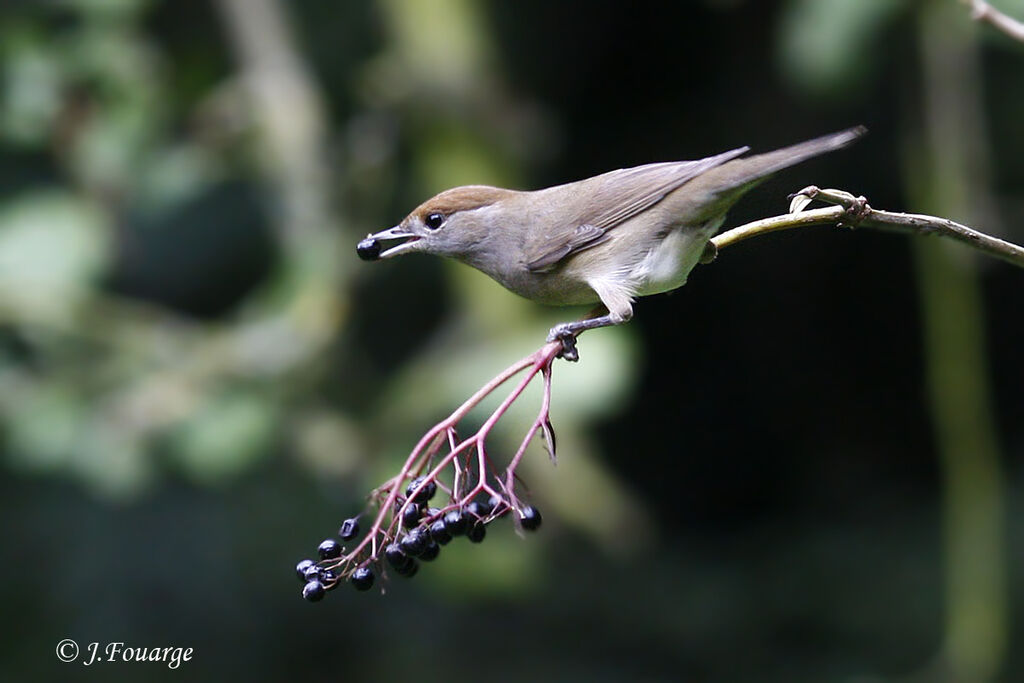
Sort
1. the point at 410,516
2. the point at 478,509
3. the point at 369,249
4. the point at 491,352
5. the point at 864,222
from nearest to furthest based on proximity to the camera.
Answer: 1. the point at 864,222
2. the point at 410,516
3. the point at 478,509
4. the point at 369,249
5. the point at 491,352

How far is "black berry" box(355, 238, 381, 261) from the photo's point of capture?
9.67 feet

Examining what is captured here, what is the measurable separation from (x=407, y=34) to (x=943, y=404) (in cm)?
289

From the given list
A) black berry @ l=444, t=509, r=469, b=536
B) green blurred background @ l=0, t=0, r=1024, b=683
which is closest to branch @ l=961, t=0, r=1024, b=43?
black berry @ l=444, t=509, r=469, b=536

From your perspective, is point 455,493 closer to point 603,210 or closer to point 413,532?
point 413,532

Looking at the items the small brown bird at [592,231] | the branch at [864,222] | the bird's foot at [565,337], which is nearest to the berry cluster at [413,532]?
the bird's foot at [565,337]

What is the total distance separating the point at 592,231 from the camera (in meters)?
3.05

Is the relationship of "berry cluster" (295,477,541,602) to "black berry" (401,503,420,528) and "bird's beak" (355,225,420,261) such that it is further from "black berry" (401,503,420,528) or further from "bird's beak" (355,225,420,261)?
"bird's beak" (355,225,420,261)

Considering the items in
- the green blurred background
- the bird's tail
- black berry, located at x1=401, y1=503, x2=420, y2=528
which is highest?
the green blurred background

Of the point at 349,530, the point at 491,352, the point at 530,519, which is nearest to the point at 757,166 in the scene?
the point at 530,519

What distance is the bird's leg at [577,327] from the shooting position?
2.45 metres

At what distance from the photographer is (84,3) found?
4617 mm

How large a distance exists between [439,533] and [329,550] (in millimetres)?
261

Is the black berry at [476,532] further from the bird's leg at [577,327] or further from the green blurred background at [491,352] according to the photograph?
the green blurred background at [491,352]

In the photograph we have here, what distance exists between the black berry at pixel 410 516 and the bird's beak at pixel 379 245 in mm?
907
